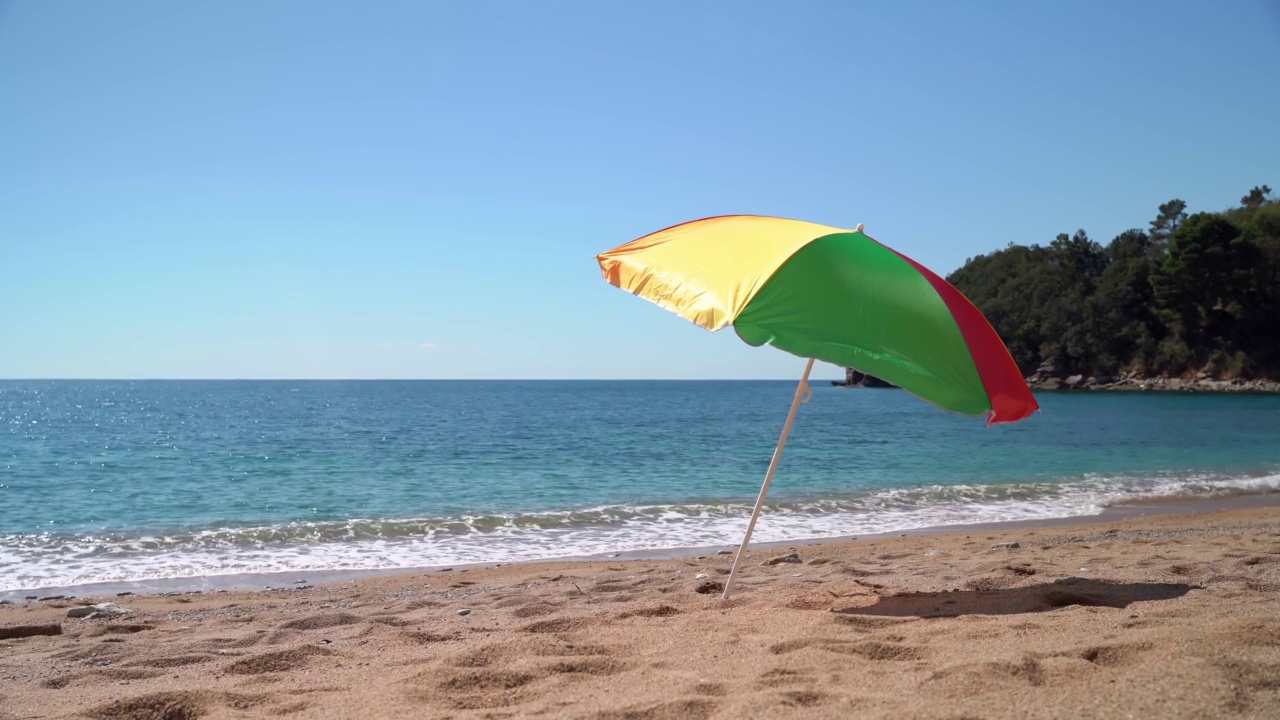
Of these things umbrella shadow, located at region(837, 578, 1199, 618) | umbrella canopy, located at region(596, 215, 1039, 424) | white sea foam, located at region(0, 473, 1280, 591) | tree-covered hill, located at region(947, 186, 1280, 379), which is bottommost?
white sea foam, located at region(0, 473, 1280, 591)

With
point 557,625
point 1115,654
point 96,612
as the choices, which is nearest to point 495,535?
point 96,612

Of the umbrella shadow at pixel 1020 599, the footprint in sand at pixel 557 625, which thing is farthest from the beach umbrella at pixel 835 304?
the footprint in sand at pixel 557 625

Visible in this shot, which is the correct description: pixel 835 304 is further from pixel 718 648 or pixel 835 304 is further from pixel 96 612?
pixel 96 612

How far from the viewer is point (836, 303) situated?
4547mm

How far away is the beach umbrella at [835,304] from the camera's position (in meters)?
4.34

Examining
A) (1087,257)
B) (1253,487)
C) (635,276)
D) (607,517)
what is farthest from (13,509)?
(1087,257)

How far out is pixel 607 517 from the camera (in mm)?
12961

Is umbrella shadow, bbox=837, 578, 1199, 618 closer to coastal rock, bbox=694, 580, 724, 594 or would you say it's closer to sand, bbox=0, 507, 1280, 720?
sand, bbox=0, 507, 1280, 720

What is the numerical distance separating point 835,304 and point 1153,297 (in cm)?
8058

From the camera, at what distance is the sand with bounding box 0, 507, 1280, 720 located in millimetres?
3156

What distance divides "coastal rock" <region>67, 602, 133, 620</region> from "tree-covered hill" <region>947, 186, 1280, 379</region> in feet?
248

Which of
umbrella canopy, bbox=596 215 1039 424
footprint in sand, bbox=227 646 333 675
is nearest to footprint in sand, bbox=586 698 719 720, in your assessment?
umbrella canopy, bbox=596 215 1039 424

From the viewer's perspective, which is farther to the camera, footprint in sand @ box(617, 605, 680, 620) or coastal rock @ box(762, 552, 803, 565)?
coastal rock @ box(762, 552, 803, 565)

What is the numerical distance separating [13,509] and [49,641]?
1037 cm
